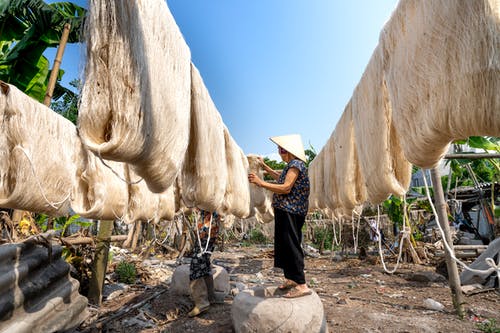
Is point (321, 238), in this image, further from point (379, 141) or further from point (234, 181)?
point (379, 141)

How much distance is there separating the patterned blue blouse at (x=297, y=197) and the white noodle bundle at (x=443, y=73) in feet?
5.32

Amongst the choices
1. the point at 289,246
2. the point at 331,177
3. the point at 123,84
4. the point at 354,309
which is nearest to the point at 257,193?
the point at 331,177

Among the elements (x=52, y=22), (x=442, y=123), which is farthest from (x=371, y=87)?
(x=52, y=22)

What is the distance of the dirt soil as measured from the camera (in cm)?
326

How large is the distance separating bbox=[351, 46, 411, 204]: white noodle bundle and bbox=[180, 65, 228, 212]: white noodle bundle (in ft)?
3.27

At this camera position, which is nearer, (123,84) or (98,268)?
(123,84)

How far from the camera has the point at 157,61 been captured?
1081 millimetres

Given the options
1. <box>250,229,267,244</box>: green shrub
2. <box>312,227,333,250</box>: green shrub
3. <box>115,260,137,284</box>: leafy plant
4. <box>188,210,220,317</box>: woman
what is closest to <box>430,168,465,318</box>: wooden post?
<box>188,210,220,317</box>: woman

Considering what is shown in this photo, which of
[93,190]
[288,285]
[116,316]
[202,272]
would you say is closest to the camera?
[93,190]

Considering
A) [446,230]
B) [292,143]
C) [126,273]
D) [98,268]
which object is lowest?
[126,273]

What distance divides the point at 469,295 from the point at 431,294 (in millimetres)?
529

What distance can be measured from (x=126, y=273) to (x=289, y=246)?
416 cm

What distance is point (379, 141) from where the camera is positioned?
1684 mm

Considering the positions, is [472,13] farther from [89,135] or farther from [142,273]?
[142,273]
